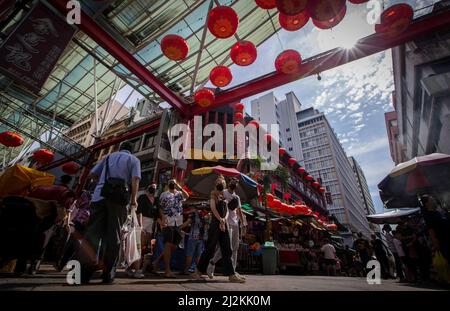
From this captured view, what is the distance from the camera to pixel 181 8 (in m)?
8.20

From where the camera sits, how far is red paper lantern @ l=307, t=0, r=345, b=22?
3295mm

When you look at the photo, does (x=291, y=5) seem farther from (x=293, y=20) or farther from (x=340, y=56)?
(x=340, y=56)

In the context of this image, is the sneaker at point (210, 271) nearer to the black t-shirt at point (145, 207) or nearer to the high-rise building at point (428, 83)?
the black t-shirt at point (145, 207)

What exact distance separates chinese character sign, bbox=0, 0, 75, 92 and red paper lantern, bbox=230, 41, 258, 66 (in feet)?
15.7

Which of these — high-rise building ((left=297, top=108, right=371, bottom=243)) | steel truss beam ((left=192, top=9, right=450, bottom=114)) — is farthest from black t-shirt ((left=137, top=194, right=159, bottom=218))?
high-rise building ((left=297, top=108, right=371, bottom=243))

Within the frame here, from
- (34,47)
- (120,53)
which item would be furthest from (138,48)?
(34,47)

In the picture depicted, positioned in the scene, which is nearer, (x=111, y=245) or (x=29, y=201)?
(x=111, y=245)

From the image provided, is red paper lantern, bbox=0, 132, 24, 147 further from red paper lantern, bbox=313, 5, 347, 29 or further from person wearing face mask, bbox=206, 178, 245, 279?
red paper lantern, bbox=313, 5, 347, 29

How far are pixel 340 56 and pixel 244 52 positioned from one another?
3.75 m

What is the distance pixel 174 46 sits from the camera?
14.8ft

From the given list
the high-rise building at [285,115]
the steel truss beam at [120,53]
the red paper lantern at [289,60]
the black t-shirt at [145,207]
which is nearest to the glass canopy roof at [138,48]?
the steel truss beam at [120,53]
